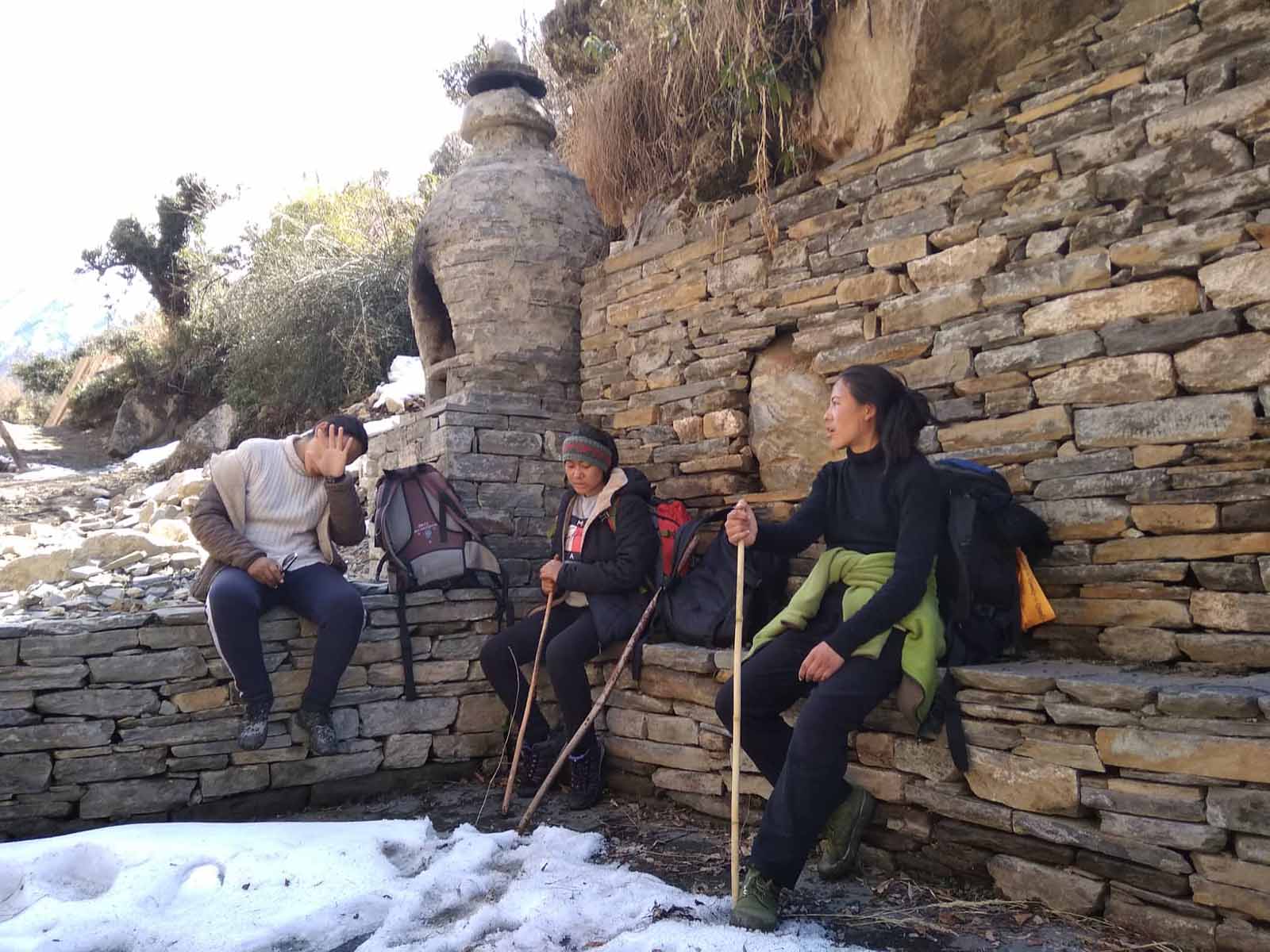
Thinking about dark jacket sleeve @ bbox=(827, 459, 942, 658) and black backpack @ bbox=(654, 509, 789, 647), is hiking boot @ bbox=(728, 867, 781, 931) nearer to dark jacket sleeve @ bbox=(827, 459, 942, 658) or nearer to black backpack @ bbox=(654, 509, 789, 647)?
dark jacket sleeve @ bbox=(827, 459, 942, 658)

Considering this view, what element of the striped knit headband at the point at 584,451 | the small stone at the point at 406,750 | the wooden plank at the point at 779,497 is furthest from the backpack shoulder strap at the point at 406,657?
the wooden plank at the point at 779,497

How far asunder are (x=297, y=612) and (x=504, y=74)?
12.6 feet

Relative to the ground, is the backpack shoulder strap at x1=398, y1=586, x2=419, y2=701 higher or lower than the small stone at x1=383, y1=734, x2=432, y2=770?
higher

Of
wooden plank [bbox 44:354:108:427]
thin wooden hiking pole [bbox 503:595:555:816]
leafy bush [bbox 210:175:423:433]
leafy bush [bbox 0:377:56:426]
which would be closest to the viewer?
thin wooden hiking pole [bbox 503:595:555:816]

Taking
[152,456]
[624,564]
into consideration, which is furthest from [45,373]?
[624,564]

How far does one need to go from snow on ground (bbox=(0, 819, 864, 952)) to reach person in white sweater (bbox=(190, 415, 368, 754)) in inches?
23.5

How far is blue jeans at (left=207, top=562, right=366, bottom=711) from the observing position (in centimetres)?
366

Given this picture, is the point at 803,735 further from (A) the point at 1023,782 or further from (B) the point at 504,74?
(B) the point at 504,74

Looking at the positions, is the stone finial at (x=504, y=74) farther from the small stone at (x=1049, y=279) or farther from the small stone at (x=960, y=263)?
the small stone at (x=1049, y=279)

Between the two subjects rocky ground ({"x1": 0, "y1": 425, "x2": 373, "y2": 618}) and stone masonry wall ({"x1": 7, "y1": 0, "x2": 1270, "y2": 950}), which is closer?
stone masonry wall ({"x1": 7, "y1": 0, "x2": 1270, "y2": 950})

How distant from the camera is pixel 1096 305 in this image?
3.26 metres

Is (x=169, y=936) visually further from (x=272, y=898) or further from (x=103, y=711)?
(x=103, y=711)

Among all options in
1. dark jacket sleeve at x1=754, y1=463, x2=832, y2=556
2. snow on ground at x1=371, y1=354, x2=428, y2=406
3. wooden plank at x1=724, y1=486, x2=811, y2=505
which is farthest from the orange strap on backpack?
snow on ground at x1=371, y1=354, x2=428, y2=406

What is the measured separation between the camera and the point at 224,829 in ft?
11.0
